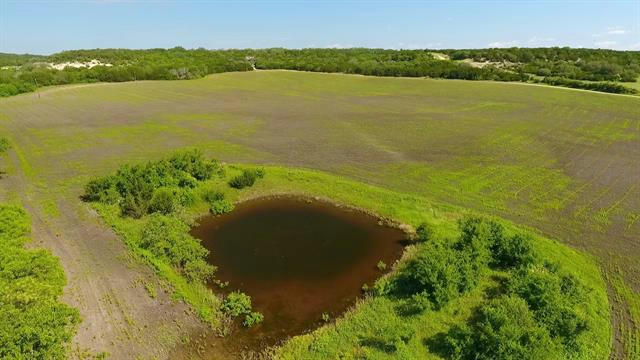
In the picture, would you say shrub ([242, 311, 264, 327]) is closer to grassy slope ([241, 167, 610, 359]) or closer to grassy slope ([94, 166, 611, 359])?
grassy slope ([94, 166, 611, 359])

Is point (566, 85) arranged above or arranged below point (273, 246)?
above

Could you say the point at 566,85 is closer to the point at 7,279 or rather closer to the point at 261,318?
the point at 261,318

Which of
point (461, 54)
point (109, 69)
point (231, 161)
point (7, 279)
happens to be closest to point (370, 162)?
point (231, 161)

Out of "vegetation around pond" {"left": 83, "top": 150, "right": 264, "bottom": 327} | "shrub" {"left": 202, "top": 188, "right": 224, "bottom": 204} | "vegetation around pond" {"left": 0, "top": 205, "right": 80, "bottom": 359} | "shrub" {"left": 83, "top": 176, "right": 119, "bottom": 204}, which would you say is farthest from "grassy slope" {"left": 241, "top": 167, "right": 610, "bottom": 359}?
"shrub" {"left": 83, "top": 176, "right": 119, "bottom": 204}

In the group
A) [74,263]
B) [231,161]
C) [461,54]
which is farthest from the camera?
[461,54]

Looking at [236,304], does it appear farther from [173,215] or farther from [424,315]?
[173,215]

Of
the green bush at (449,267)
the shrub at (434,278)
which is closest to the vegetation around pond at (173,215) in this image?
the shrub at (434,278)

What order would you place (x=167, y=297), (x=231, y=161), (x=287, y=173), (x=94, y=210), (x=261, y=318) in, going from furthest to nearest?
1. (x=231, y=161)
2. (x=287, y=173)
3. (x=94, y=210)
4. (x=167, y=297)
5. (x=261, y=318)
